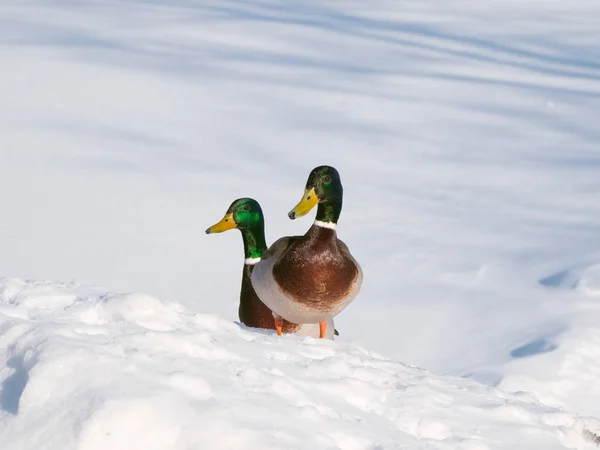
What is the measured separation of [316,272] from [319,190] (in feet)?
1.19

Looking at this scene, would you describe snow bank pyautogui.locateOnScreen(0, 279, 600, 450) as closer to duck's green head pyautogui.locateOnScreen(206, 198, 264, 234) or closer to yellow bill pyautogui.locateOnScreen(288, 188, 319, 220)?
yellow bill pyautogui.locateOnScreen(288, 188, 319, 220)

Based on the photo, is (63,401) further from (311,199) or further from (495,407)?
(311,199)

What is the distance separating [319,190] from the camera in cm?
392

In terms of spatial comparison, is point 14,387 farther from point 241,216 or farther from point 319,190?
point 241,216

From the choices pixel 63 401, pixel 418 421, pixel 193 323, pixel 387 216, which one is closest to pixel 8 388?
pixel 63 401

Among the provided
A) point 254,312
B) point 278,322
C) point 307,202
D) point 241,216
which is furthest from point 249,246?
point 307,202

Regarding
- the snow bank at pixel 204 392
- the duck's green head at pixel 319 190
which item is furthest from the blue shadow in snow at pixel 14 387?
the duck's green head at pixel 319 190

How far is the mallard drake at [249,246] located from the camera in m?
4.48

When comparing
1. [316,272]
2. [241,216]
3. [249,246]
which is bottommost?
[316,272]

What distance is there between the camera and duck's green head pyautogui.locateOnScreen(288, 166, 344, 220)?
154 inches

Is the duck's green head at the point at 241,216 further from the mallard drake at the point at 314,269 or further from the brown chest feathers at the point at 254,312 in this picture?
the mallard drake at the point at 314,269

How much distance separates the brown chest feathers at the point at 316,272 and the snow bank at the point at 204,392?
22 cm

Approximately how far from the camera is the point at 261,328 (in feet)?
14.2

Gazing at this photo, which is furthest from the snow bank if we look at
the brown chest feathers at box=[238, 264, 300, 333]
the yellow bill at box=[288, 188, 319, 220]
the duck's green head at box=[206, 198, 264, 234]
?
the duck's green head at box=[206, 198, 264, 234]
